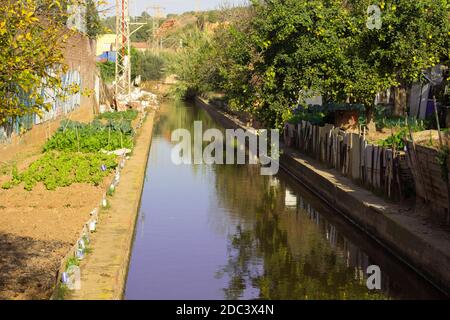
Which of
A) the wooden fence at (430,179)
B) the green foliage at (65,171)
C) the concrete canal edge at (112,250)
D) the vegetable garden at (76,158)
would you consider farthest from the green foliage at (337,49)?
the wooden fence at (430,179)

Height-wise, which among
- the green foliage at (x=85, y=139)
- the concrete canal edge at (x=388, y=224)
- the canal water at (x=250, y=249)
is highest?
the green foliage at (x=85, y=139)

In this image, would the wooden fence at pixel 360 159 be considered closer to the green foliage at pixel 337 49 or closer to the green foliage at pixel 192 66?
the green foliage at pixel 337 49

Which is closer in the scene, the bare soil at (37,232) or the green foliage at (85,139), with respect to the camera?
the bare soil at (37,232)

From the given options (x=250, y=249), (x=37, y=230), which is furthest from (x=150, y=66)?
(x=37, y=230)

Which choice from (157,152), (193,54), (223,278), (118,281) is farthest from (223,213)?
(193,54)

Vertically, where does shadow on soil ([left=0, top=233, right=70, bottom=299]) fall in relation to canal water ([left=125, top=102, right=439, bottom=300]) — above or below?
above

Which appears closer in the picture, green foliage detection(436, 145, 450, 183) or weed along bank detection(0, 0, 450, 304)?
weed along bank detection(0, 0, 450, 304)

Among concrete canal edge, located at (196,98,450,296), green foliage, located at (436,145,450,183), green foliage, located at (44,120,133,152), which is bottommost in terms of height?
concrete canal edge, located at (196,98,450,296)

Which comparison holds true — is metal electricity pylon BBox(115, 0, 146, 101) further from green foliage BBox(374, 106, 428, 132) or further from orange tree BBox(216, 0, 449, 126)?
orange tree BBox(216, 0, 449, 126)

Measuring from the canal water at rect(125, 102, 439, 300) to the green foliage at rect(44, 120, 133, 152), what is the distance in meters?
2.68

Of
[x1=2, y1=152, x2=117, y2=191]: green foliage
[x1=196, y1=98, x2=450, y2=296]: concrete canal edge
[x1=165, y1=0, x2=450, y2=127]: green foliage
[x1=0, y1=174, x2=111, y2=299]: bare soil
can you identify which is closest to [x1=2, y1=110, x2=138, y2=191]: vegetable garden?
[x1=2, y1=152, x2=117, y2=191]: green foliage

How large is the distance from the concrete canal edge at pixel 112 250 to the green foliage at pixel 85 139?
474 cm

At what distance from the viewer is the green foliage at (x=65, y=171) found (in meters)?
19.8

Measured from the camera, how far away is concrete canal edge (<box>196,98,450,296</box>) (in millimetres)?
13094
